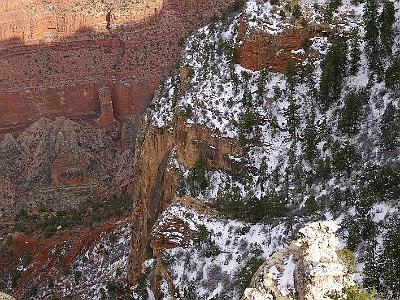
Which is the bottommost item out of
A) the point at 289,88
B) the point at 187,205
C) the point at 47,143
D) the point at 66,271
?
the point at 66,271

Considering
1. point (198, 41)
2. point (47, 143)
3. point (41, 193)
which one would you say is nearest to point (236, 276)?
point (198, 41)

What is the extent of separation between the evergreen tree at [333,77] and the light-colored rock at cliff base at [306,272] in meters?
10.3

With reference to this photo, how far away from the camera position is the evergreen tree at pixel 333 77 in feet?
78.0

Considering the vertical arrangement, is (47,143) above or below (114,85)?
below

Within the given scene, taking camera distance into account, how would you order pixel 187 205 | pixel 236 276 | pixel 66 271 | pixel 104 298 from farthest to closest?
pixel 66 271 → pixel 104 298 → pixel 187 205 → pixel 236 276

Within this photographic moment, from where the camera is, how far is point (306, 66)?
25.4 metres

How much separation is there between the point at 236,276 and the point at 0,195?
41215 millimetres

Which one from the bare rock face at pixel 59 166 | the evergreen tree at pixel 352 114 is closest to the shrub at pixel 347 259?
the evergreen tree at pixel 352 114

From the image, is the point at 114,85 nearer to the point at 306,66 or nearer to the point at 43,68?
the point at 43,68

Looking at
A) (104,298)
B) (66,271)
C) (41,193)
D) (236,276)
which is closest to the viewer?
(236,276)

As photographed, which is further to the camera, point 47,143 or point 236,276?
point 47,143

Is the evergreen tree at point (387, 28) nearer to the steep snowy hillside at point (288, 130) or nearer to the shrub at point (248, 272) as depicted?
the steep snowy hillside at point (288, 130)

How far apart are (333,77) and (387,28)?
10.3 ft

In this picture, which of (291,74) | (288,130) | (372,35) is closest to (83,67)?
(291,74)
